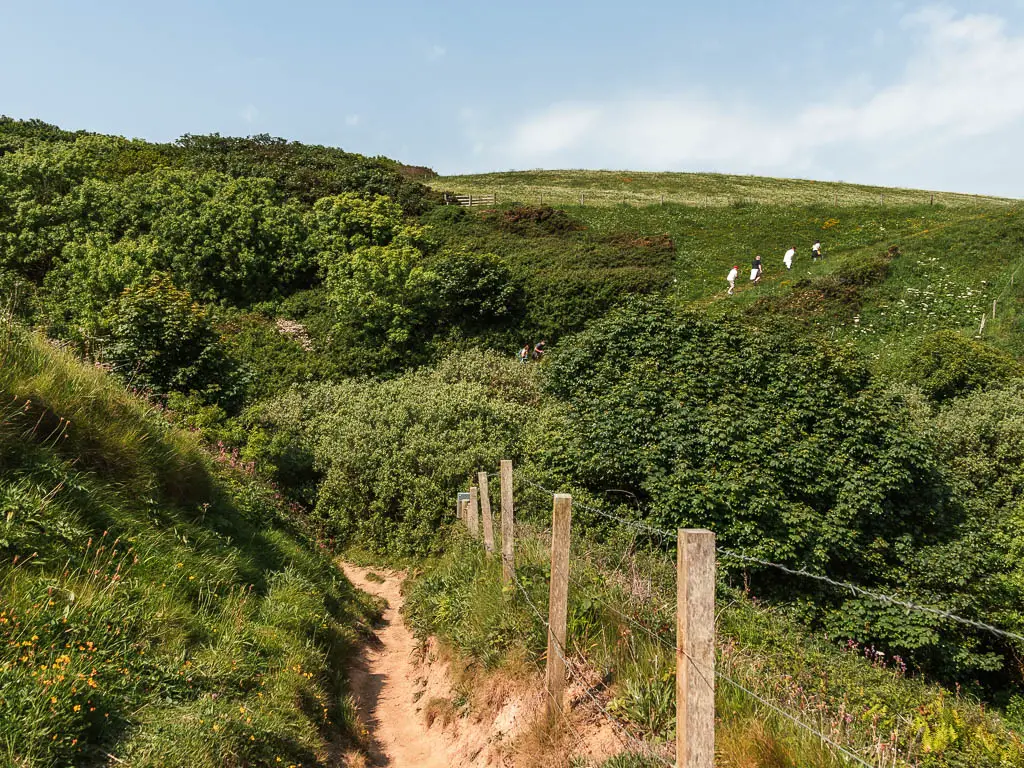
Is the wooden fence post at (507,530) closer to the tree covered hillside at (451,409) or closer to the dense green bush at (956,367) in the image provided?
the tree covered hillside at (451,409)

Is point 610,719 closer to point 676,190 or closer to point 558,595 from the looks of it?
point 558,595

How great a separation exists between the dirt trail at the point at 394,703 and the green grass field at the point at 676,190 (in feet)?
159

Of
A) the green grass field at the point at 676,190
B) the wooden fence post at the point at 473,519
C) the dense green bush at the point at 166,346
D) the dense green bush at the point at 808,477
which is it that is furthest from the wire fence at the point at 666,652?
the green grass field at the point at 676,190

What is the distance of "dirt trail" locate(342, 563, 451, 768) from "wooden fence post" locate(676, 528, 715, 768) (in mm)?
3708

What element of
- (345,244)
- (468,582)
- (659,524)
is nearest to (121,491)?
(468,582)

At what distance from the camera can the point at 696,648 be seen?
9.23 ft

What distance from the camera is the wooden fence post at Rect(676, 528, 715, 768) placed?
108 inches

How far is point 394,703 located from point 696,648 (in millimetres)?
5467

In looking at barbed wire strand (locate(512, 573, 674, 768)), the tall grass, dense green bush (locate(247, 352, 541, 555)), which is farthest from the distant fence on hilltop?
barbed wire strand (locate(512, 573, 674, 768))

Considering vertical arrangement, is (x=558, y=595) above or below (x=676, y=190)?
below

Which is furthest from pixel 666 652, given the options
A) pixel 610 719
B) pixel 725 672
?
pixel 610 719

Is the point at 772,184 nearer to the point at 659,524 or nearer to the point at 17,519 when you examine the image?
the point at 659,524

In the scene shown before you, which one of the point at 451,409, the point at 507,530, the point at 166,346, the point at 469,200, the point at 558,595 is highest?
the point at 469,200

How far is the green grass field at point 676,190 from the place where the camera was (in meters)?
56.3
